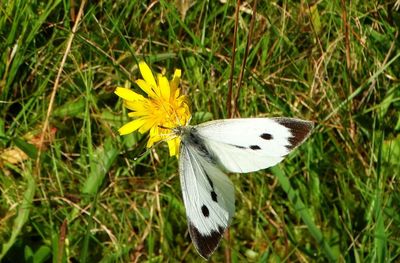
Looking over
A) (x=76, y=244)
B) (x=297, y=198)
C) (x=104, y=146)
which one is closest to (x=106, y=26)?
(x=104, y=146)

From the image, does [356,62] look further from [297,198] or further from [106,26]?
[106,26]

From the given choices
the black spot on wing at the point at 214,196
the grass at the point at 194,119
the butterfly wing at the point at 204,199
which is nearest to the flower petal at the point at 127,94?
the grass at the point at 194,119

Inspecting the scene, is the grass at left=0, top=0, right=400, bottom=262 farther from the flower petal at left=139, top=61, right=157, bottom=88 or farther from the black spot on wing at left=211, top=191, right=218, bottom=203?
the black spot on wing at left=211, top=191, right=218, bottom=203

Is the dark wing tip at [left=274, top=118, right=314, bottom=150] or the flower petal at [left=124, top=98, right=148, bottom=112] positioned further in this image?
the flower petal at [left=124, top=98, right=148, bottom=112]

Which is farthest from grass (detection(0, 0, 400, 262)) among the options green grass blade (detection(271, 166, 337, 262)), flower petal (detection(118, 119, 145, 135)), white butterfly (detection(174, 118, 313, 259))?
white butterfly (detection(174, 118, 313, 259))

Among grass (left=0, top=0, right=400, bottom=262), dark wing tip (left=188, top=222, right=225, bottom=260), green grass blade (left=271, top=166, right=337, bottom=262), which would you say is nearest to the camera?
dark wing tip (left=188, top=222, right=225, bottom=260)

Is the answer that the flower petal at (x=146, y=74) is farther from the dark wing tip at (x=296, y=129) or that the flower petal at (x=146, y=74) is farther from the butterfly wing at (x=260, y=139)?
the dark wing tip at (x=296, y=129)

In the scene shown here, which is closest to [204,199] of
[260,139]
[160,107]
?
[260,139]

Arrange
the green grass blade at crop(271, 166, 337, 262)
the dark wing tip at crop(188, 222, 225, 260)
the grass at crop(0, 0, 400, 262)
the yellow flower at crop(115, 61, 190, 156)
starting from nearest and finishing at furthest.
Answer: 1. the dark wing tip at crop(188, 222, 225, 260)
2. the yellow flower at crop(115, 61, 190, 156)
3. the green grass blade at crop(271, 166, 337, 262)
4. the grass at crop(0, 0, 400, 262)
